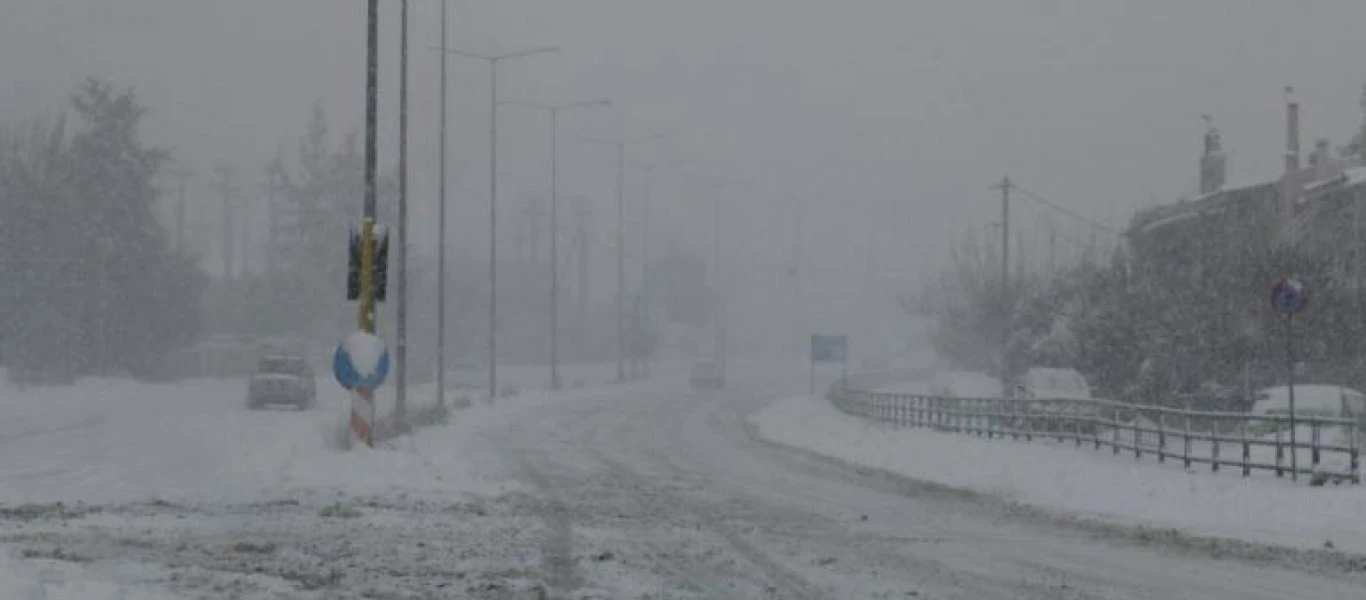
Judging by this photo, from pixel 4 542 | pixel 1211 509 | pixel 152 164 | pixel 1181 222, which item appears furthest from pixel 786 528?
pixel 152 164

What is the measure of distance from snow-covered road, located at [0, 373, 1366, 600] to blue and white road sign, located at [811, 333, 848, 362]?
46694 mm

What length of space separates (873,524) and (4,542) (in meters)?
8.56

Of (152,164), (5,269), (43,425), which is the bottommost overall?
(43,425)

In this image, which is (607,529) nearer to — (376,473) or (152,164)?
(376,473)

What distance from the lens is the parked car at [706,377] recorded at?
96875mm

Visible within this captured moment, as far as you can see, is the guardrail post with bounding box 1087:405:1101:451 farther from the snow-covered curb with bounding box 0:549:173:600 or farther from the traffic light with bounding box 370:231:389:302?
the snow-covered curb with bounding box 0:549:173:600

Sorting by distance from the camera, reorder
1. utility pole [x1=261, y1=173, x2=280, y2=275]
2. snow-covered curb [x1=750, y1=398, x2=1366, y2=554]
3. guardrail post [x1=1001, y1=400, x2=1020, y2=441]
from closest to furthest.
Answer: snow-covered curb [x1=750, y1=398, x2=1366, y2=554] → guardrail post [x1=1001, y1=400, x2=1020, y2=441] → utility pole [x1=261, y1=173, x2=280, y2=275]

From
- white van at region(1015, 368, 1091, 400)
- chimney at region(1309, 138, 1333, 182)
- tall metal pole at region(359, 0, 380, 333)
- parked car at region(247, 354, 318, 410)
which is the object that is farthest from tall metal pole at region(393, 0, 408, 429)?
chimney at region(1309, 138, 1333, 182)

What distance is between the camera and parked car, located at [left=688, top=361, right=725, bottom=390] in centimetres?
9688

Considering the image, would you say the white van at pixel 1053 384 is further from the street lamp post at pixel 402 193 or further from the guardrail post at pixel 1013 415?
the street lamp post at pixel 402 193

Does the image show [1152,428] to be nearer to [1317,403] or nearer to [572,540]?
[1317,403]

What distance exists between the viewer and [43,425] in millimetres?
40250

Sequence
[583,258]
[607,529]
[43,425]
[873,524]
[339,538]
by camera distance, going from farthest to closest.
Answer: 1. [583,258]
2. [43,425]
3. [873,524]
4. [607,529]
5. [339,538]

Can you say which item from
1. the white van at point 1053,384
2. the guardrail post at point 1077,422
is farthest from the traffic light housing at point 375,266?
the white van at point 1053,384
